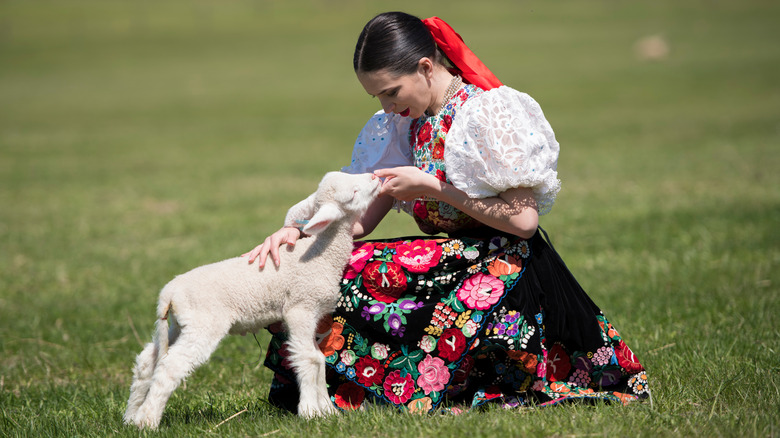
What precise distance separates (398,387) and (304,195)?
799cm

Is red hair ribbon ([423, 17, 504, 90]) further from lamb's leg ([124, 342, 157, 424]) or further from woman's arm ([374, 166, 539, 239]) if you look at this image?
lamb's leg ([124, 342, 157, 424])

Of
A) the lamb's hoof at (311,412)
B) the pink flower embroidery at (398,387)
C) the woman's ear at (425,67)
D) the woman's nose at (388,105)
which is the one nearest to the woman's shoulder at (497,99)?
the woman's ear at (425,67)

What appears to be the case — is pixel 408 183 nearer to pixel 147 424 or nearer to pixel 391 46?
pixel 391 46

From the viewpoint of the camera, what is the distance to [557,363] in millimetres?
3709

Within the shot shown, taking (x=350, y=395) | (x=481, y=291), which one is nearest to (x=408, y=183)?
(x=481, y=291)

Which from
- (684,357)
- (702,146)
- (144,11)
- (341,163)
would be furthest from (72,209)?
(144,11)

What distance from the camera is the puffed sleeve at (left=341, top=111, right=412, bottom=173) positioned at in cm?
396

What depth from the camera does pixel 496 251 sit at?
356 centimetres

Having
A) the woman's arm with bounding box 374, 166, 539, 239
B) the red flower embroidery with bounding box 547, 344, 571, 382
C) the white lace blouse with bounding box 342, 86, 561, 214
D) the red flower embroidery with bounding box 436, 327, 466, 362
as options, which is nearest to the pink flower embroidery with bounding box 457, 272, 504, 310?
the red flower embroidery with bounding box 436, 327, 466, 362

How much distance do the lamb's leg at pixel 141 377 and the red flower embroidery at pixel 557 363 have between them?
1.88 metres

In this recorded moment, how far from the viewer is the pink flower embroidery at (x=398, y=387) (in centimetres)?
350

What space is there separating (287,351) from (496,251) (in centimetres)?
112

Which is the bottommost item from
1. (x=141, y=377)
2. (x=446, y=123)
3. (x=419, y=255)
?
(x=141, y=377)

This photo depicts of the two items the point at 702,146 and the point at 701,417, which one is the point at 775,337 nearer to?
the point at 701,417
